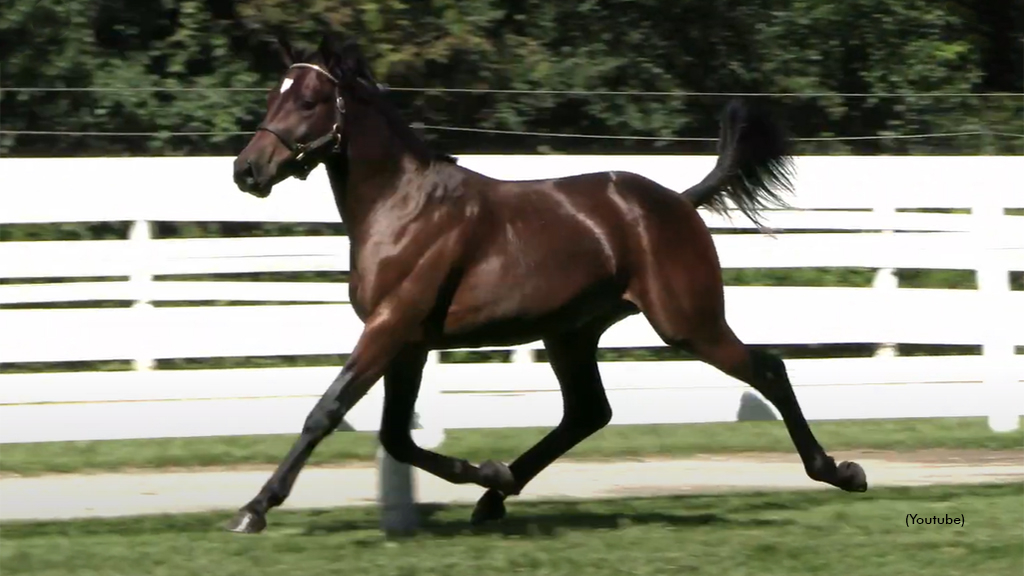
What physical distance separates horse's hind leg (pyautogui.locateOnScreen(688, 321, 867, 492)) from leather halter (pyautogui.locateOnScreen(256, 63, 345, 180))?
5.38ft

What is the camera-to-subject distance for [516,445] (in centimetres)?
835

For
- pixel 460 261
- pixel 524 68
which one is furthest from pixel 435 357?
pixel 524 68

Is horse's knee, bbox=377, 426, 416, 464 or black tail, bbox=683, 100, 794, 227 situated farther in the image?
black tail, bbox=683, 100, 794, 227

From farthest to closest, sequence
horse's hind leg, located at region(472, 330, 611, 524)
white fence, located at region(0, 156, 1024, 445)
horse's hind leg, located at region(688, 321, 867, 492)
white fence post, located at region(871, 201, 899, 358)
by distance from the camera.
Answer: white fence post, located at region(871, 201, 899, 358), white fence, located at region(0, 156, 1024, 445), horse's hind leg, located at region(472, 330, 611, 524), horse's hind leg, located at region(688, 321, 867, 492)

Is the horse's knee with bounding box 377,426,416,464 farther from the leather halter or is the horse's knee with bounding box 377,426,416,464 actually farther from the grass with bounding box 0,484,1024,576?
the leather halter

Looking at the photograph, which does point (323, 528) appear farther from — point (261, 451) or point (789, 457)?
point (789, 457)

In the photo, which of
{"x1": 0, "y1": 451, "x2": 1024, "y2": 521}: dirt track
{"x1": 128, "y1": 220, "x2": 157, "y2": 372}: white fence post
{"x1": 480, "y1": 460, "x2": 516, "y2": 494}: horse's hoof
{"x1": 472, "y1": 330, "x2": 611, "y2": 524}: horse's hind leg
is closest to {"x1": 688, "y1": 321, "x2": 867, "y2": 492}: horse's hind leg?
{"x1": 472, "y1": 330, "x2": 611, "y2": 524}: horse's hind leg

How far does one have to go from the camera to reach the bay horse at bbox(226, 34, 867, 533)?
19.7 feet

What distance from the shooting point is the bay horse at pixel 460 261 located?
6000 mm

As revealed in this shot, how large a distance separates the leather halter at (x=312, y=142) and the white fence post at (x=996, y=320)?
13.0 ft

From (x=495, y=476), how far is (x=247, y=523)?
1.02 m

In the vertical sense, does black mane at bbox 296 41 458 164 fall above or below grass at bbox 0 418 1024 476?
above

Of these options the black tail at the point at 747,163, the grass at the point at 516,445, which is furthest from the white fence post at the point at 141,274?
the black tail at the point at 747,163

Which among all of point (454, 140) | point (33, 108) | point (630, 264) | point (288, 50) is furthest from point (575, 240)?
point (33, 108)
